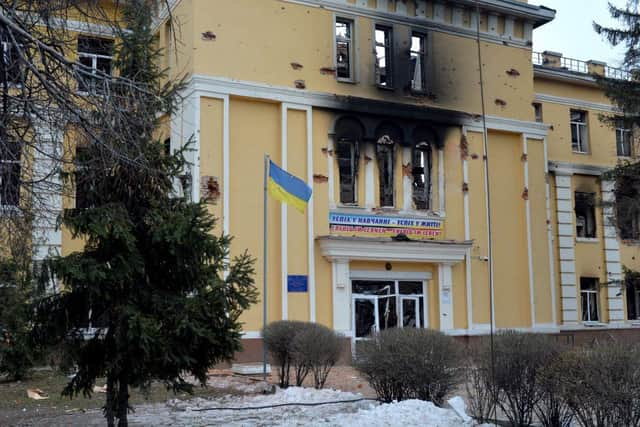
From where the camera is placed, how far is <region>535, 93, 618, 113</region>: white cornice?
3225 centimetres

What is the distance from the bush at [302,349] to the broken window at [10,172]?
7.45 metres

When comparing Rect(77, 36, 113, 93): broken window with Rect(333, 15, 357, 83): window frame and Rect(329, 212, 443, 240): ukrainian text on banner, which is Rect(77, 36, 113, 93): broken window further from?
Rect(333, 15, 357, 83): window frame

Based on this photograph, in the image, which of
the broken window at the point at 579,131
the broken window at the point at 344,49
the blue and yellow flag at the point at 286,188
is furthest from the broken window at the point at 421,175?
the broken window at the point at 579,131

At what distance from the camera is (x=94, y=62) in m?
11.3

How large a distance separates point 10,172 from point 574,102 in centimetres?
2877

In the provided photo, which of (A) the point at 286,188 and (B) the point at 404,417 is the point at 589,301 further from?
(B) the point at 404,417

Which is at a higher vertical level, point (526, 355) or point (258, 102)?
point (258, 102)

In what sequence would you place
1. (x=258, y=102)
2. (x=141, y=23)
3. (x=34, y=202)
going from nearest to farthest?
(x=34, y=202), (x=141, y=23), (x=258, y=102)

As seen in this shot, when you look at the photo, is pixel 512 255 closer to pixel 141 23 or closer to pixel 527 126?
pixel 527 126

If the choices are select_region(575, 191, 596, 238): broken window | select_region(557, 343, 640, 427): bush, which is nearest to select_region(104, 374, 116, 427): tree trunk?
select_region(557, 343, 640, 427): bush

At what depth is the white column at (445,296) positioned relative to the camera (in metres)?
25.5

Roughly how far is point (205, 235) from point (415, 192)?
16342 mm

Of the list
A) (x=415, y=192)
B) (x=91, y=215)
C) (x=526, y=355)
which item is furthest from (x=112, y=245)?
(x=415, y=192)

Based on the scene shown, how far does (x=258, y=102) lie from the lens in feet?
77.7
